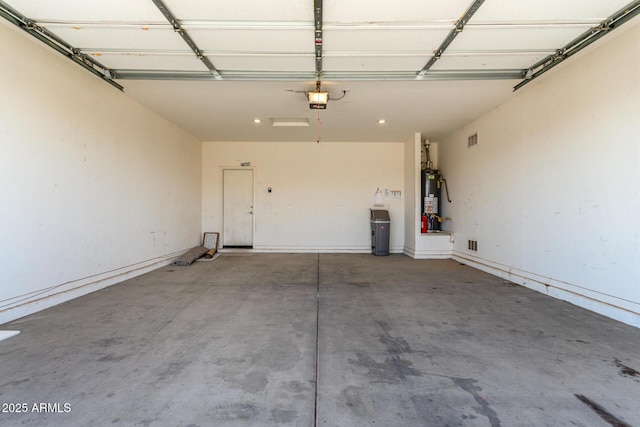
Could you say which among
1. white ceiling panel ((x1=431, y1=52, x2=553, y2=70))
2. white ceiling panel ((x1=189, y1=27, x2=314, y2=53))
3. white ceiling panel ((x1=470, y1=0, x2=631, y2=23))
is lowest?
white ceiling panel ((x1=189, y1=27, x2=314, y2=53))

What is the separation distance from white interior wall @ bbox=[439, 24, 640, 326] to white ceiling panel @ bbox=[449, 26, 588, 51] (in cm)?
57

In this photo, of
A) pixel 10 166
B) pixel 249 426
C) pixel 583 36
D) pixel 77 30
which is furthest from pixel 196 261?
pixel 583 36

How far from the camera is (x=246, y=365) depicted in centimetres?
212

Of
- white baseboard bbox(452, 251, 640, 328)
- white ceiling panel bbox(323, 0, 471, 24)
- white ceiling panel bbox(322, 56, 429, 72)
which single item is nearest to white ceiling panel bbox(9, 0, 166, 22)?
white ceiling panel bbox(323, 0, 471, 24)

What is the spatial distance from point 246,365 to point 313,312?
47.8 inches

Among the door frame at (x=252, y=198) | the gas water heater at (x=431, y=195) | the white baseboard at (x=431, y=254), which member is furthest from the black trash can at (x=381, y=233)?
the door frame at (x=252, y=198)

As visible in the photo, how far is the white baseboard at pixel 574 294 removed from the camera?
9.66 feet

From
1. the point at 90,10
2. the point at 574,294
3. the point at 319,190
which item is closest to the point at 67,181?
the point at 90,10

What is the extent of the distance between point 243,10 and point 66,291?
3.63 meters

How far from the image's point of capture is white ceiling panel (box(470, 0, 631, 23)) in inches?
95.7

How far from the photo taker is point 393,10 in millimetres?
2529

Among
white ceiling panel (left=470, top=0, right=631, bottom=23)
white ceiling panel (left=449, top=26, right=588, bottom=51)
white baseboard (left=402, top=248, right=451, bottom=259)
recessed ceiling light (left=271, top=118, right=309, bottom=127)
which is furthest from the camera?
white baseboard (left=402, top=248, right=451, bottom=259)

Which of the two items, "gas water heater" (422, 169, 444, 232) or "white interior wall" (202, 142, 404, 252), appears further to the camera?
"white interior wall" (202, 142, 404, 252)

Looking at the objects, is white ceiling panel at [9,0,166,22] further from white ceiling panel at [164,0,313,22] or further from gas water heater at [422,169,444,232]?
gas water heater at [422,169,444,232]
